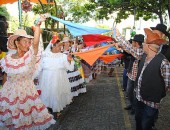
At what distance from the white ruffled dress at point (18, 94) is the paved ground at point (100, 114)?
1465 millimetres

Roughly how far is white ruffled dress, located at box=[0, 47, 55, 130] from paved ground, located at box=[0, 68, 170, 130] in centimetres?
147

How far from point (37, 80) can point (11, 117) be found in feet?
8.64

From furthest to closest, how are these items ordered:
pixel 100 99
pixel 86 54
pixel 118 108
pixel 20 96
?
pixel 100 99 → pixel 118 108 → pixel 86 54 → pixel 20 96

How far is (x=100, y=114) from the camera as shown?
7176mm

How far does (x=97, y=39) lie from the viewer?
273 inches

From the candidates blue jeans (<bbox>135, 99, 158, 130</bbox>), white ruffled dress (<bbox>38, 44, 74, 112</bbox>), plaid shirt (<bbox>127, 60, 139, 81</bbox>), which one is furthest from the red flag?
blue jeans (<bbox>135, 99, 158, 130</bbox>)

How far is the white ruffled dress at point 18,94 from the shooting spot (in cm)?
458

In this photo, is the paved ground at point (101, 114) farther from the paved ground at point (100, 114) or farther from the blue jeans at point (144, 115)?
the blue jeans at point (144, 115)

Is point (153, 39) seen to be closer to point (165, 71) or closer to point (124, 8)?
point (165, 71)

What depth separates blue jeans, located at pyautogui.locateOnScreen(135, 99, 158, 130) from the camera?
15.6 feet

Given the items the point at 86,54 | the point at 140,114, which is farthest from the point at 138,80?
the point at 86,54

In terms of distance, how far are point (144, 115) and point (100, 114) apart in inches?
95.8

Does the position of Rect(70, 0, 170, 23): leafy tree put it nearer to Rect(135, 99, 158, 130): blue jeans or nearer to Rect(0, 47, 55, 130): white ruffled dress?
Rect(135, 99, 158, 130): blue jeans

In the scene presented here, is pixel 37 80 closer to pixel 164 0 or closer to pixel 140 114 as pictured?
pixel 140 114
